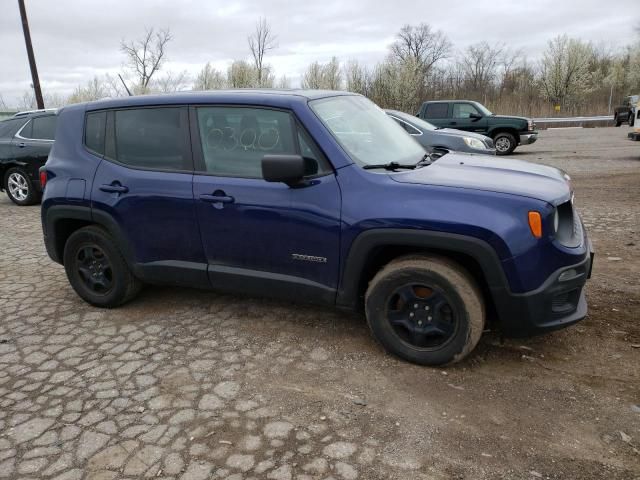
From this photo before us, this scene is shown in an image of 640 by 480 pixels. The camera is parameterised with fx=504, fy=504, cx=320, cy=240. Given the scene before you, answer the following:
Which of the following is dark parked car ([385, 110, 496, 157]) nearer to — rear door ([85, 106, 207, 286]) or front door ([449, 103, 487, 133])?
front door ([449, 103, 487, 133])

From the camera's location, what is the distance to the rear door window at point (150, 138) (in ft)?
12.7

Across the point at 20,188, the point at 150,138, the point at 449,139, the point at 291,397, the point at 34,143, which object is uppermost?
the point at 34,143

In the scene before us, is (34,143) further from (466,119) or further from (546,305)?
(466,119)

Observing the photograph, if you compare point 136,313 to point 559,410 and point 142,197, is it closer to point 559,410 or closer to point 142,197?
point 142,197

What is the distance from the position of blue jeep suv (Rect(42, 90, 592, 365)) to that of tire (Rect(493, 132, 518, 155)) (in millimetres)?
12409

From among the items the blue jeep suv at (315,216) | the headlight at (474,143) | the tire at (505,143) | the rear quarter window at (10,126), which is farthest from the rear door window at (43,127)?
the tire at (505,143)

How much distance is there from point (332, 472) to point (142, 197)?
2543 millimetres

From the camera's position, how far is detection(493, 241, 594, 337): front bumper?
9.84ft

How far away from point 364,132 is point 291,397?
6.62 ft

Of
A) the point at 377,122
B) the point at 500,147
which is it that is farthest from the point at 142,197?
the point at 500,147

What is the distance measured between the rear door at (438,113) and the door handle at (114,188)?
13031 mm

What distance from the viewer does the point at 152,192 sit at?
3.90 meters

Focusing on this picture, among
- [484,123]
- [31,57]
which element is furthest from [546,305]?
[31,57]

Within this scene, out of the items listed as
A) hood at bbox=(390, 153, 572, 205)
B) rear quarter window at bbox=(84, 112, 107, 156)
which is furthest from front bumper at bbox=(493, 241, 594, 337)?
rear quarter window at bbox=(84, 112, 107, 156)
